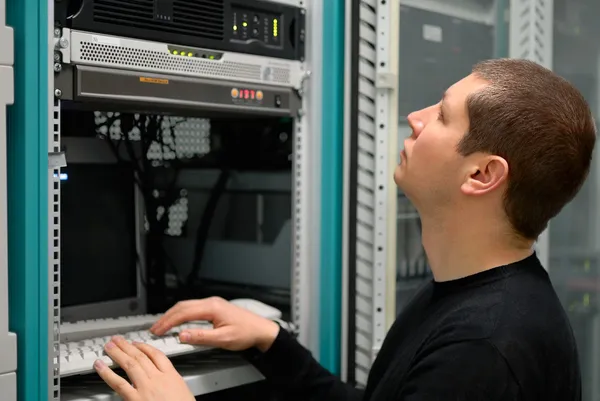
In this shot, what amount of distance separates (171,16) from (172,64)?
97 millimetres

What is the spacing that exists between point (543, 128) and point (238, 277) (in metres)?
1.01

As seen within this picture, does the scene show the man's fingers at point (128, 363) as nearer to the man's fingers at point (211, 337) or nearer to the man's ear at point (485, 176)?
the man's fingers at point (211, 337)

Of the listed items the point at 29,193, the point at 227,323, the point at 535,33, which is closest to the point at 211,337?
the point at 227,323

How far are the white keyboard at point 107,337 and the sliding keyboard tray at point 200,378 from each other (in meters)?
0.06

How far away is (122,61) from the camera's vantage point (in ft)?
4.48

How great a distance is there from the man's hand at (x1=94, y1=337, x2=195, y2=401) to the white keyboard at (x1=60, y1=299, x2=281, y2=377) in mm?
29

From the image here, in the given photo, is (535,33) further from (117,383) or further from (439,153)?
(117,383)

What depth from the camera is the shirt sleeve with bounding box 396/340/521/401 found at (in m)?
1.04

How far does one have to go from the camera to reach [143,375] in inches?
50.0

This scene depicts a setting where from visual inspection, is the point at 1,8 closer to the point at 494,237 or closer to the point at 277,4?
the point at 277,4

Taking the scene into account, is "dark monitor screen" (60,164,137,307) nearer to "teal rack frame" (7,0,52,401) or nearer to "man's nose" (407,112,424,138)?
"teal rack frame" (7,0,52,401)

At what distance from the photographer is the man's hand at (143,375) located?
124 centimetres

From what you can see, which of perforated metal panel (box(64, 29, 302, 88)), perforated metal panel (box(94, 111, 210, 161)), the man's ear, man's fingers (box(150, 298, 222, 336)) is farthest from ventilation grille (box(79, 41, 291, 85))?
the man's ear

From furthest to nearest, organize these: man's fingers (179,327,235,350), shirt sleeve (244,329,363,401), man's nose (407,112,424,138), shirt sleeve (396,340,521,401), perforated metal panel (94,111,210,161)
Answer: perforated metal panel (94,111,210,161) < shirt sleeve (244,329,363,401) < man's fingers (179,327,235,350) < man's nose (407,112,424,138) < shirt sleeve (396,340,521,401)
